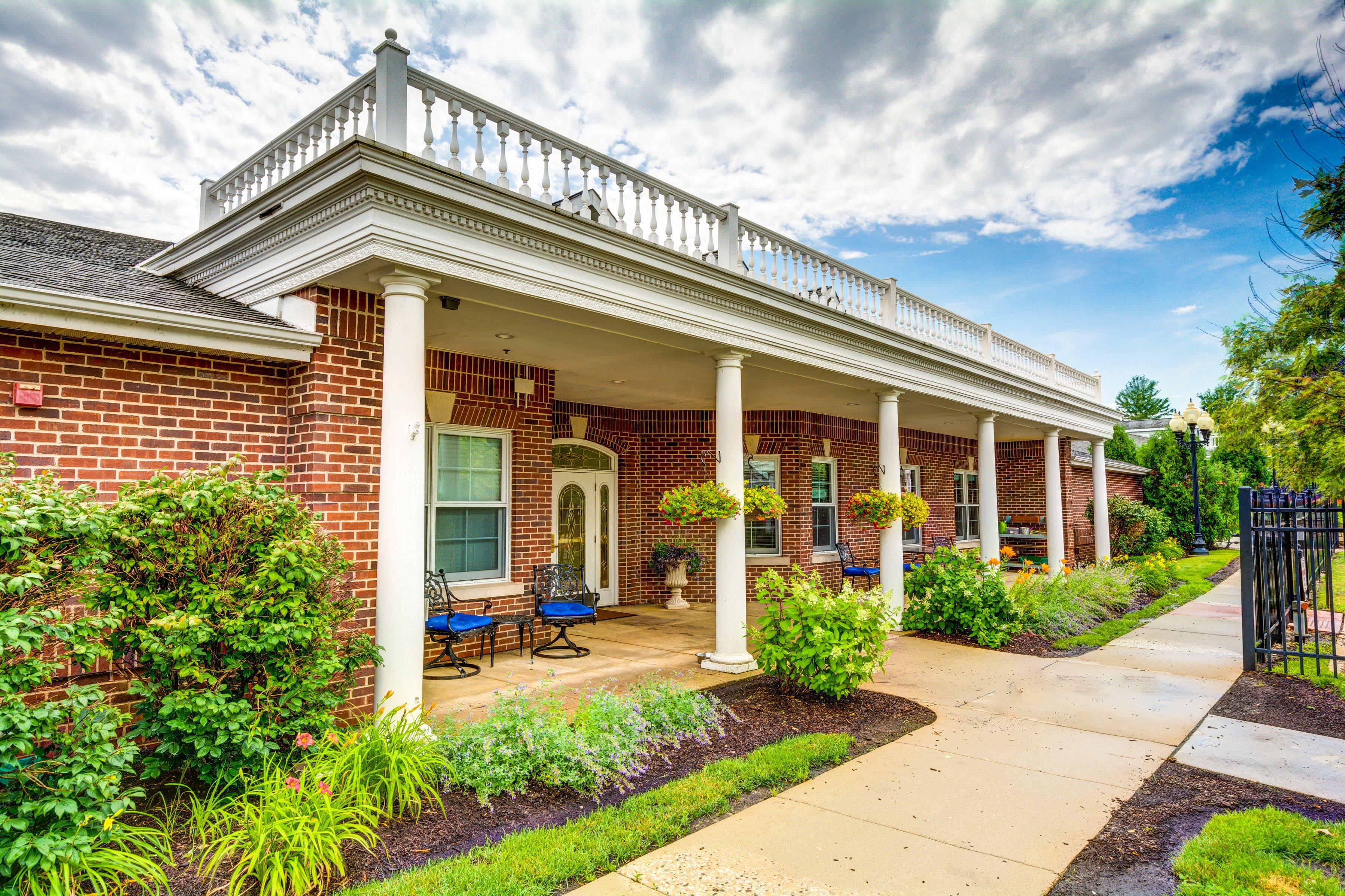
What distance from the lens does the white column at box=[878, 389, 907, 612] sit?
32.0 ft

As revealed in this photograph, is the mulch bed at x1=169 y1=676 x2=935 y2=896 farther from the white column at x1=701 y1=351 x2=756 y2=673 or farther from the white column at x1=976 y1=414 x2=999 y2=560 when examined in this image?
the white column at x1=976 y1=414 x2=999 y2=560

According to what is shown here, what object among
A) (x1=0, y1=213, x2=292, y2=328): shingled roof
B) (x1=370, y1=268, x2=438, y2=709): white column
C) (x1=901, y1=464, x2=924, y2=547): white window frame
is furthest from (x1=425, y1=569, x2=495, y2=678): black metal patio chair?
(x1=901, y1=464, x2=924, y2=547): white window frame

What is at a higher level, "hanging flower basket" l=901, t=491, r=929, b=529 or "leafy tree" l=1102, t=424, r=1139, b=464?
"leafy tree" l=1102, t=424, r=1139, b=464

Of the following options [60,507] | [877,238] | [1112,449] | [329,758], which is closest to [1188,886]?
[329,758]

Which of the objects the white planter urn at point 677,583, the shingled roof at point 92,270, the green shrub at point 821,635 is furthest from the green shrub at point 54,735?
the white planter urn at point 677,583

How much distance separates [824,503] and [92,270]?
39.6 ft

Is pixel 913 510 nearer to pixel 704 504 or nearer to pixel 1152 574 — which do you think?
pixel 704 504

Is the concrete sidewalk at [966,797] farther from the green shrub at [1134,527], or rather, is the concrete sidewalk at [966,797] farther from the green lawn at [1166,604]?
the green shrub at [1134,527]

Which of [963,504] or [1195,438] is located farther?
[963,504]

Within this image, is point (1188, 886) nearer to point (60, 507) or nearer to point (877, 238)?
point (60, 507)

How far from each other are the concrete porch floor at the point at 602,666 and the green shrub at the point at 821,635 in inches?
36.1

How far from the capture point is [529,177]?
211 inches

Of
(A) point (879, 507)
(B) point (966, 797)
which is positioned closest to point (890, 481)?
(A) point (879, 507)

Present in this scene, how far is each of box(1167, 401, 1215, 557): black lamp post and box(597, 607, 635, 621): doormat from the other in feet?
48.7
